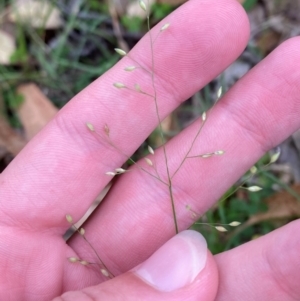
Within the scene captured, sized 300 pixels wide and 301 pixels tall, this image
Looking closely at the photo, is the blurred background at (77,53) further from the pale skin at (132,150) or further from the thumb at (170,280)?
the thumb at (170,280)

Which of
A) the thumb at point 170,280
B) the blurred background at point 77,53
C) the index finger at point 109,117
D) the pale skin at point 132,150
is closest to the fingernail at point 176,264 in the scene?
the thumb at point 170,280

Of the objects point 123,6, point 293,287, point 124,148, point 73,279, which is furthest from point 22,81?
point 293,287

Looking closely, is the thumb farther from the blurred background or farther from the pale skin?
the blurred background

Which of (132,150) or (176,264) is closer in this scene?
(176,264)

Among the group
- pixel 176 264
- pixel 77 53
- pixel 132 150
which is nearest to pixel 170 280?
pixel 176 264

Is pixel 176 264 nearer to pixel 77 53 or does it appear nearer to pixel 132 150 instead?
pixel 132 150

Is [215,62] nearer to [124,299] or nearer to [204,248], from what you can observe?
[204,248]

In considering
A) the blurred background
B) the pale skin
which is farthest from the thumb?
the blurred background
